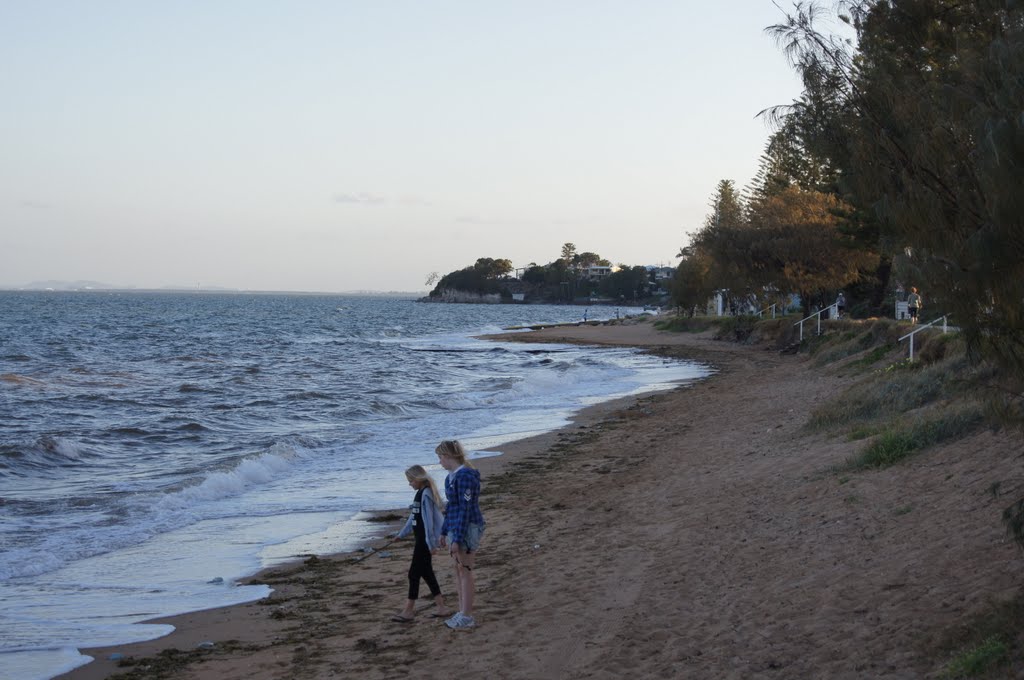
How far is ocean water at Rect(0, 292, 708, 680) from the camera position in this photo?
28.9ft

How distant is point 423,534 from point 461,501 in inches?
21.0

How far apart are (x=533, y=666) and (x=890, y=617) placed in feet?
7.26

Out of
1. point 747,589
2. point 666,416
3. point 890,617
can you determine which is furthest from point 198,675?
point 666,416


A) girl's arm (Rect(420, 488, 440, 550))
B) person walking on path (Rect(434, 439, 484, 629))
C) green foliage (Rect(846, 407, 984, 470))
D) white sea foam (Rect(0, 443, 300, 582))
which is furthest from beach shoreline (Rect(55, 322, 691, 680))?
green foliage (Rect(846, 407, 984, 470))

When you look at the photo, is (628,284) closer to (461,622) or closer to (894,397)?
(894,397)

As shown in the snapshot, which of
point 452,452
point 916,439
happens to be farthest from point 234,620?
point 916,439

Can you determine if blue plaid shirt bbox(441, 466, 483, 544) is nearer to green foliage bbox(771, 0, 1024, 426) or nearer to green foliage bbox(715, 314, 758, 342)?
green foliage bbox(771, 0, 1024, 426)

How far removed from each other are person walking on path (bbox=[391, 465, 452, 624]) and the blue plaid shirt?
0.22 metres

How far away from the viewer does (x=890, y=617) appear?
19.5 ft

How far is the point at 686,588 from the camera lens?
754 centimetres

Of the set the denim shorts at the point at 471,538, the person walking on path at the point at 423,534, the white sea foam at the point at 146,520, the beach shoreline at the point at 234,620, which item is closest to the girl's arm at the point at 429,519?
the person walking on path at the point at 423,534

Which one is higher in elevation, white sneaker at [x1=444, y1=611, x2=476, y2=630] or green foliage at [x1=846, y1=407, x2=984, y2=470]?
green foliage at [x1=846, y1=407, x2=984, y2=470]

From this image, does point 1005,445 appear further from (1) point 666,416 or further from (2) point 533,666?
(1) point 666,416

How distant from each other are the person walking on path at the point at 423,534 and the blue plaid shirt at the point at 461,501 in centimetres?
22
